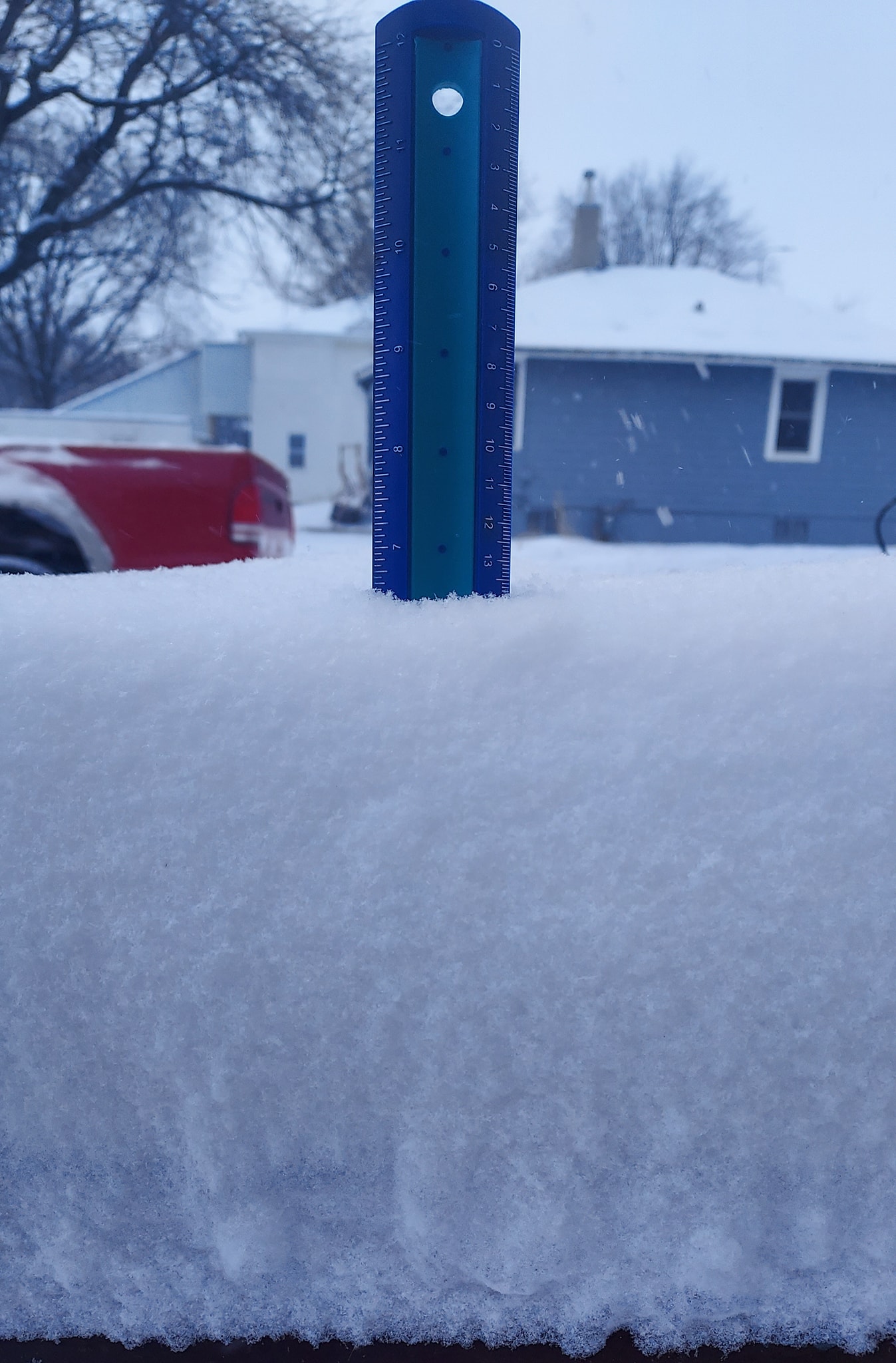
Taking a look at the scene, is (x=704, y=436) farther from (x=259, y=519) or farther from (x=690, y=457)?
(x=259, y=519)

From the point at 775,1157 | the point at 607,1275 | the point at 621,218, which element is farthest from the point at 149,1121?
the point at 621,218

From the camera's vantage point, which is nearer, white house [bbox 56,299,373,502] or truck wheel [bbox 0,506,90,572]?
truck wheel [bbox 0,506,90,572]

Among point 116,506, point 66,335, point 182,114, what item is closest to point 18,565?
point 116,506

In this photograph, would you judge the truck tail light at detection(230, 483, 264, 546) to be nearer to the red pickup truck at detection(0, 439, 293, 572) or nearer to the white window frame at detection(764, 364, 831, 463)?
the red pickup truck at detection(0, 439, 293, 572)

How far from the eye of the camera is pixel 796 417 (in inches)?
570

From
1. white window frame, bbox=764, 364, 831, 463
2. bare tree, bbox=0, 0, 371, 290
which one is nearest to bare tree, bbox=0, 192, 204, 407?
bare tree, bbox=0, 0, 371, 290

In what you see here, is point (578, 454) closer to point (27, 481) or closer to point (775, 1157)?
point (27, 481)

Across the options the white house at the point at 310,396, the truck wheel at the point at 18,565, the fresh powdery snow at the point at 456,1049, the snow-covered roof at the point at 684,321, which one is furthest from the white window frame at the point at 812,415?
the fresh powdery snow at the point at 456,1049

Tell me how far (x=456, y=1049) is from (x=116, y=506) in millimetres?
3457

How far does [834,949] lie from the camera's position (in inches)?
35.4

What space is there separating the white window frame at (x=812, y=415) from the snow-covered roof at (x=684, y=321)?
0.37 m

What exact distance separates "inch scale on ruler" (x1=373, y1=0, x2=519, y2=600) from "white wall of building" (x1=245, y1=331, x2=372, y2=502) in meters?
22.5

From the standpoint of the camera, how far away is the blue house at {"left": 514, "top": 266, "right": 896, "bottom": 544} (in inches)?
553

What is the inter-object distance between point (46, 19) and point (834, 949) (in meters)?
14.3
